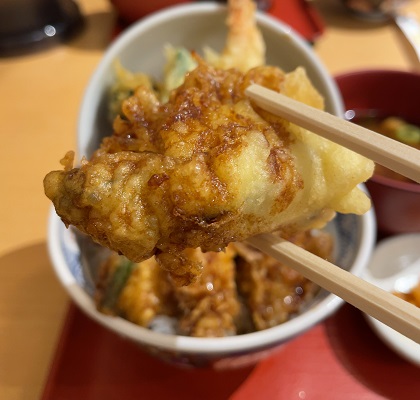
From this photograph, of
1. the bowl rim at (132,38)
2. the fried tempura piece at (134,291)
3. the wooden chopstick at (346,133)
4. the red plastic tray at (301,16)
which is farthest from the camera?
the red plastic tray at (301,16)

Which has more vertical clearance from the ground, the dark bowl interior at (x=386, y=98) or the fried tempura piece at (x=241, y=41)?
the fried tempura piece at (x=241, y=41)

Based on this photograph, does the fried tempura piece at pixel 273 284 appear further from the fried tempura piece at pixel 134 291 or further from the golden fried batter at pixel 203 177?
the golden fried batter at pixel 203 177

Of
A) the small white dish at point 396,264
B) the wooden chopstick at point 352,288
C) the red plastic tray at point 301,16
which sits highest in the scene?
the wooden chopstick at point 352,288

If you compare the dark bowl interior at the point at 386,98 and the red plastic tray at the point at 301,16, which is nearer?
the dark bowl interior at the point at 386,98

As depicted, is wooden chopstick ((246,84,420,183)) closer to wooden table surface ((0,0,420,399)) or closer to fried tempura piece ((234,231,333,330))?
fried tempura piece ((234,231,333,330))

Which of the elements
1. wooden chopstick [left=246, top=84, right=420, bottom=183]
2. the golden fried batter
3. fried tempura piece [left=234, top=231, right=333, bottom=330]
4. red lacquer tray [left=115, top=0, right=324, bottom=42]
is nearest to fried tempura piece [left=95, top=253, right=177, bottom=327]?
fried tempura piece [left=234, top=231, right=333, bottom=330]

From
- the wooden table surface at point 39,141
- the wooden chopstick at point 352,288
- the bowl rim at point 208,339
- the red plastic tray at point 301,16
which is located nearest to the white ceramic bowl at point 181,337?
the bowl rim at point 208,339
